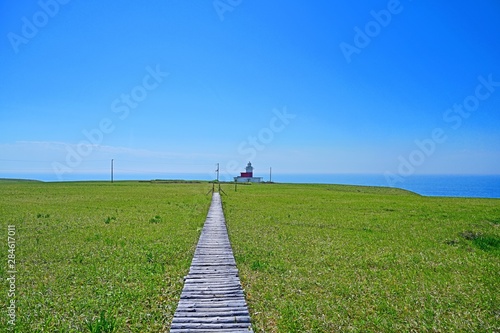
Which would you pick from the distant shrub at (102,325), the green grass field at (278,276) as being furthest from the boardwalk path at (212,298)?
the distant shrub at (102,325)

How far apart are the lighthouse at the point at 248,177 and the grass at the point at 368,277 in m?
99.0

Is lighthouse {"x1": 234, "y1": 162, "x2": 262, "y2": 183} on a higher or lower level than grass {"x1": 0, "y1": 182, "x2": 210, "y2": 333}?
higher

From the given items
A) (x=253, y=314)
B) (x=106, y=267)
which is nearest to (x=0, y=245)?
(x=106, y=267)

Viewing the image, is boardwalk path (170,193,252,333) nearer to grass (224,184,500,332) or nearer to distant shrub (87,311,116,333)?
grass (224,184,500,332)

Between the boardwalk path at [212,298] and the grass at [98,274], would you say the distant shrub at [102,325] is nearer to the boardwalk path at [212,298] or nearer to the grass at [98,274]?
the grass at [98,274]

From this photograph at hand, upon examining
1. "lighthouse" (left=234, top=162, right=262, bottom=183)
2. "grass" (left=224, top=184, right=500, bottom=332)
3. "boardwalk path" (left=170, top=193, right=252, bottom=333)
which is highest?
"lighthouse" (left=234, top=162, right=262, bottom=183)

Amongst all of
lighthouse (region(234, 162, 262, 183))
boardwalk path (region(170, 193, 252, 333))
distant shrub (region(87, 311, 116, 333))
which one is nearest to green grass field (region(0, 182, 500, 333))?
distant shrub (region(87, 311, 116, 333))

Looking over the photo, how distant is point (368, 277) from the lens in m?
12.5

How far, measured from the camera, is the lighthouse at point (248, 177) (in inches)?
4840

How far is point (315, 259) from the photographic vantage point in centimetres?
1477

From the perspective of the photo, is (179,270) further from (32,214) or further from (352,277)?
(32,214)

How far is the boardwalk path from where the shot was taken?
7969mm

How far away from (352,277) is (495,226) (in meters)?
20.4

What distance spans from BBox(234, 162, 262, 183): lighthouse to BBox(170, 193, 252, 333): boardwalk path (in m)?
107
